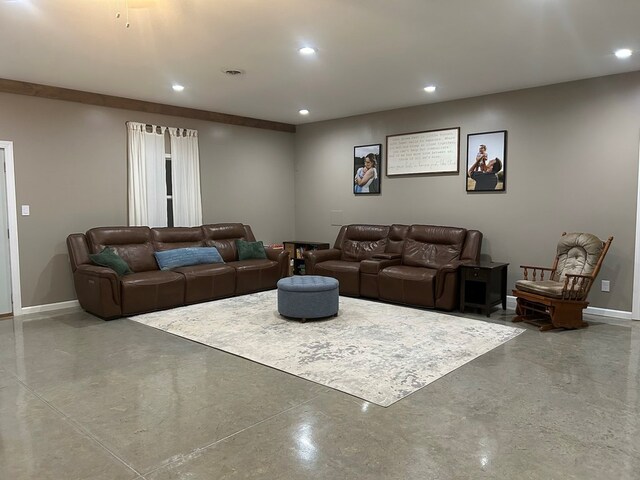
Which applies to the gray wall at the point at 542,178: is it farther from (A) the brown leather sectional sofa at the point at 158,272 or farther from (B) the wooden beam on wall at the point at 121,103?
(A) the brown leather sectional sofa at the point at 158,272

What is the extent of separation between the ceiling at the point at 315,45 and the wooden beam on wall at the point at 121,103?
0.42 ft

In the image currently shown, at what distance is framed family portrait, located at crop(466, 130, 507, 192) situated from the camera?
5.73 m

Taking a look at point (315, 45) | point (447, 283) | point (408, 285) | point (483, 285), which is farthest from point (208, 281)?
point (483, 285)

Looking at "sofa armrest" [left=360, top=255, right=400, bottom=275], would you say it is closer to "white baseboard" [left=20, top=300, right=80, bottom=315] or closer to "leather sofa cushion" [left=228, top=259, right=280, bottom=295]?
"leather sofa cushion" [left=228, top=259, right=280, bottom=295]

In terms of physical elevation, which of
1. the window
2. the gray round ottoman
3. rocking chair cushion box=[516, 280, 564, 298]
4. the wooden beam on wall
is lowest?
the gray round ottoman

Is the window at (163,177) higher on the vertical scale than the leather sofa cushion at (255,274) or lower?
higher

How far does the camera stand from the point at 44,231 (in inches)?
214

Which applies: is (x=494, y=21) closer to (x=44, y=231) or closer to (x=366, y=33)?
(x=366, y=33)

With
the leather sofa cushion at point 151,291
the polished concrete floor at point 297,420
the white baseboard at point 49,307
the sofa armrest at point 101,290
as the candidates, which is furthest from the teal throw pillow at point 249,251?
the polished concrete floor at point 297,420

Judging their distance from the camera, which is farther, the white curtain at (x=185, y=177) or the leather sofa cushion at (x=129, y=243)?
the white curtain at (x=185, y=177)

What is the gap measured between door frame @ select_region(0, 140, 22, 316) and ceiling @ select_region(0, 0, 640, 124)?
850 mm

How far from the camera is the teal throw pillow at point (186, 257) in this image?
5848 mm

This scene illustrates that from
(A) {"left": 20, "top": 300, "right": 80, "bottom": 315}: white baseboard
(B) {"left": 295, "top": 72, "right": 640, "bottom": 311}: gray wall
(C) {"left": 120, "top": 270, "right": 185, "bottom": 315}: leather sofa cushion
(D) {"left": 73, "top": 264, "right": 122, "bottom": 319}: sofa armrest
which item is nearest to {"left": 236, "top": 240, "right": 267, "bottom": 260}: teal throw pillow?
(C) {"left": 120, "top": 270, "right": 185, "bottom": 315}: leather sofa cushion

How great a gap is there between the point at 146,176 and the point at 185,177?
0.59 meters
